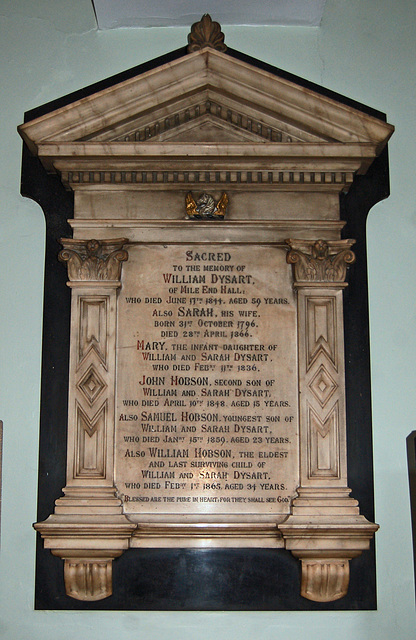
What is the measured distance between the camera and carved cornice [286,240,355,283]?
478 centimetres

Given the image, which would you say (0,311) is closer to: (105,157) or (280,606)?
(105,157)

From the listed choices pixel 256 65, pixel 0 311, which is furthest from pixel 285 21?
pixel 0 311

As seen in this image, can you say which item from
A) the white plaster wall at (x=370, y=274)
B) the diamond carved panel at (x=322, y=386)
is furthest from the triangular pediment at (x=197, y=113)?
the diamond carved panel at (x=322, y=386)

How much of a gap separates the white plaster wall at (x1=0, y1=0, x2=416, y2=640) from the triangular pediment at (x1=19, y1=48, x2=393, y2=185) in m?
0.40

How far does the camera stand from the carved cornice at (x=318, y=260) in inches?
188

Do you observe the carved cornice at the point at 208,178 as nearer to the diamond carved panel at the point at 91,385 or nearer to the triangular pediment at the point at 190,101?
the triangular pediment at the point at 190,101

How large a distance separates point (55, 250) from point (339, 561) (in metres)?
2.53

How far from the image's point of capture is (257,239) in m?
4.86

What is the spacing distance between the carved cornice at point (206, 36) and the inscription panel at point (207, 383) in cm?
129

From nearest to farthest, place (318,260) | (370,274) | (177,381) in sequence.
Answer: (177,381) → (318,260) → (370,274)

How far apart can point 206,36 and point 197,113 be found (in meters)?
0.52

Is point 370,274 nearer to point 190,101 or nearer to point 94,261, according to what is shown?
point 190,101

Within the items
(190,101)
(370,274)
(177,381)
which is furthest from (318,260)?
(190,101)

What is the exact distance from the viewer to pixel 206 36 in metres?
4.99
